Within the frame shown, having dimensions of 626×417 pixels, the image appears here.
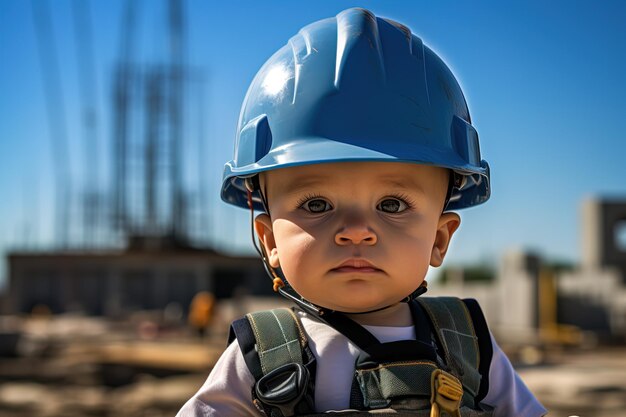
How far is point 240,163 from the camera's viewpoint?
81.7 inches

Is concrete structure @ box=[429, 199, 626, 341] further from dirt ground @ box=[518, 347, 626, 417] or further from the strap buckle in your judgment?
the strap buckle

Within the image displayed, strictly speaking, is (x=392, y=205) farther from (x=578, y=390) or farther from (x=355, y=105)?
(x=578, y=390)

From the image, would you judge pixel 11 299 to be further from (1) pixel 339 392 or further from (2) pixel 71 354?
(1) pixel 339 392

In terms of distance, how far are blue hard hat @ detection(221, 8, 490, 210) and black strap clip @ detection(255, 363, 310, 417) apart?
0.49m

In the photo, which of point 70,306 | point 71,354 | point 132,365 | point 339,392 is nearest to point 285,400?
point 339,392

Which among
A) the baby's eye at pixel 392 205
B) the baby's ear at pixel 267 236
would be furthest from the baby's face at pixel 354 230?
the baby's ear at pixel 267 236

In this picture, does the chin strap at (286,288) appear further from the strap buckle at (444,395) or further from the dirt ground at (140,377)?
the dirt ground at (140,377)

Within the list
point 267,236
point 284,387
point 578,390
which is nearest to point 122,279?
point 578,390

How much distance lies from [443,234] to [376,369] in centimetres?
47

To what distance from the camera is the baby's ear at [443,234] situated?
214 centimetres

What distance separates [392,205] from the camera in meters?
1.93

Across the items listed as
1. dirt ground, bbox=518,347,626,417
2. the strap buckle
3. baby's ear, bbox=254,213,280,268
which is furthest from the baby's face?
dirt ground, bbox=518,347,626,417

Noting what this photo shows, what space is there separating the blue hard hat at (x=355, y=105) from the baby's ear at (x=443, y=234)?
11 cm

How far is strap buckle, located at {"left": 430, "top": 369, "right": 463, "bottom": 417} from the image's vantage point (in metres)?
1.85
